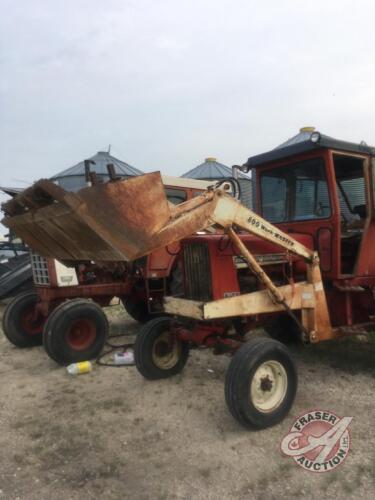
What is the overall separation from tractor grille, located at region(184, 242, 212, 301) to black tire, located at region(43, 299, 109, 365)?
1.78 m

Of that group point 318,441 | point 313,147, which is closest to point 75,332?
point 318,441

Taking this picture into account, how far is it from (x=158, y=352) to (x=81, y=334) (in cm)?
133

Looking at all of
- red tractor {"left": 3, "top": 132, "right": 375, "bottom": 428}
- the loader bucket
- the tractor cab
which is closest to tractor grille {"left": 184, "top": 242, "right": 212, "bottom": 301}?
red tractor {"left": 3, "top": 132, "right": 375, "bottom": 428}

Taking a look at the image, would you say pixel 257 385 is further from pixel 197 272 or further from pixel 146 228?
pixel 146 228

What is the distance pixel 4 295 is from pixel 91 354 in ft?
13.8

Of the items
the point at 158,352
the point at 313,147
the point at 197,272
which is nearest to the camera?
the point at 197,272

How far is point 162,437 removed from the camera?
3436 millimetres

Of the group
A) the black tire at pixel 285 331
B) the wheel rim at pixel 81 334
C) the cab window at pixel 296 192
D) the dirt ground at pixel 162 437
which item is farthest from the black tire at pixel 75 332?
the cab window at pixel 296 192

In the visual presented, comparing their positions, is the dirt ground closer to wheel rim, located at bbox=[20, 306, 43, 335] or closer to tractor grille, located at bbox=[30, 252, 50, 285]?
wheel rim, located at bbox=[20, 306, 43, 335]

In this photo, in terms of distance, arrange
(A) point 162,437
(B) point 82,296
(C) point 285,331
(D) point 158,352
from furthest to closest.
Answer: (B) point 82,296, (C) point 285,331, (D) point 158,352, (A) point 162,437

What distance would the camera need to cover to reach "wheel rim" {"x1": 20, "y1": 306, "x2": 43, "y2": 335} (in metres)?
6.31

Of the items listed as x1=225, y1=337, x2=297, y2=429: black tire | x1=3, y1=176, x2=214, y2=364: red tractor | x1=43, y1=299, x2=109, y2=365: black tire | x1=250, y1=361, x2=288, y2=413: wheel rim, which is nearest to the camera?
x1=225, y1=337, x2=297, y2=429: black tire

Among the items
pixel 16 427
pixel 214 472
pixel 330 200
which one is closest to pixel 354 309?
pixel 330 200

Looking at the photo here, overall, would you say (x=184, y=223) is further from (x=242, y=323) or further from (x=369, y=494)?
(x=369, y=494)
